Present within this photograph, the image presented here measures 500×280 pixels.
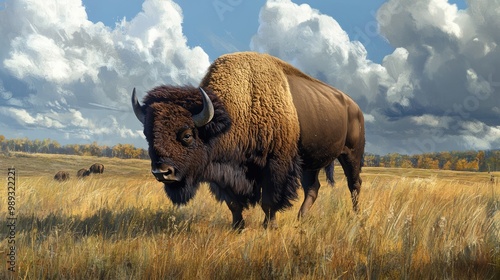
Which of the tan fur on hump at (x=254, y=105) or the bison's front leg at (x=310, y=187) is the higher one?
the tan fur on hump at (x=254, y=105)

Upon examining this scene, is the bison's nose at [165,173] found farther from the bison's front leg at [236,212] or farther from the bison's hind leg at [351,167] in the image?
the bison's hind leg at [351,167]

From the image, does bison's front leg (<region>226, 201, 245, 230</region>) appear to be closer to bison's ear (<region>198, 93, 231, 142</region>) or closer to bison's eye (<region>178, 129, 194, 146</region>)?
bison's ear (<region>198, 93, 231, 142</region>)

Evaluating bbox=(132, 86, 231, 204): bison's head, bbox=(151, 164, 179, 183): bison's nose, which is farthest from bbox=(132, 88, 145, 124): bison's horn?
bbox=(151, 164, 179, 183): bison's nose

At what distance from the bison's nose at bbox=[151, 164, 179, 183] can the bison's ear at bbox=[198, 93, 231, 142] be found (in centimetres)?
72

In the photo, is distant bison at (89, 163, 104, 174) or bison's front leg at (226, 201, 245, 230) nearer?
bison's front leg at (226, 201, 245, 230)

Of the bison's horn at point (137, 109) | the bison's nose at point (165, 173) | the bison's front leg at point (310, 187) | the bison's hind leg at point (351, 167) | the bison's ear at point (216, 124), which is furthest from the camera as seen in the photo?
the bison's hind leg at point (351, 167)

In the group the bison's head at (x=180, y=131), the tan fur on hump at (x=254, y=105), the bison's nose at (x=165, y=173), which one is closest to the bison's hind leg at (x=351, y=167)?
the tan fur on hump at (x=254, y=105)

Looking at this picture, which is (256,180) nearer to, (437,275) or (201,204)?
(201,204)

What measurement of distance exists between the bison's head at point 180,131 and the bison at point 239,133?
0.01 metres

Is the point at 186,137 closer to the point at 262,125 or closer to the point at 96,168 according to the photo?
the point at 262,125

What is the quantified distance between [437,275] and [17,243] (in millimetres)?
4348

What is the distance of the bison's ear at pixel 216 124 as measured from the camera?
5.76m

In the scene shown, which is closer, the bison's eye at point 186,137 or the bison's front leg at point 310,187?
the bison's eye at point 186,137

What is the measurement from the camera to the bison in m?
5.46
